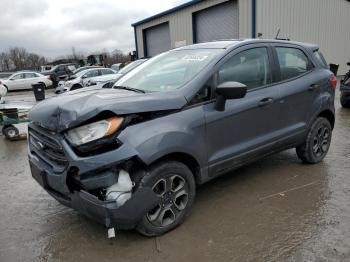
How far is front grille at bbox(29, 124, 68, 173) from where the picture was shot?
9.86 ft

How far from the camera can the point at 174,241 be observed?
10.5 ft

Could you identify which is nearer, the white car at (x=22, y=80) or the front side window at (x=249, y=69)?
the front side window at (x=249, y=69)

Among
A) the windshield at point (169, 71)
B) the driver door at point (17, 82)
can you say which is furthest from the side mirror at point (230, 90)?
the driver door at point (17, 82)

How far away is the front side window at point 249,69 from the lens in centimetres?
375

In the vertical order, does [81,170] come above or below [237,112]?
below

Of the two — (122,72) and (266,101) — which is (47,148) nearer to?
(266,101)

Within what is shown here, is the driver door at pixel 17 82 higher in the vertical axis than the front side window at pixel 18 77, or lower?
lower

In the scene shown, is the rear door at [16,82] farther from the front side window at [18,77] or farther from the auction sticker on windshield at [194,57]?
the auction sticker on windshield at [194,57]

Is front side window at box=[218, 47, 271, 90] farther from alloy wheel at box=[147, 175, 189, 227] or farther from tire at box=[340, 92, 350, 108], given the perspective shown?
tire at box=[340, 92, 350, 108]

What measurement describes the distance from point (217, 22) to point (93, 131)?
717 inches

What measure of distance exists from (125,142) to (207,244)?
3.86ft

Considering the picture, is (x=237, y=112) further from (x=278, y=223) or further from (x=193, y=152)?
(x=278, y=223)

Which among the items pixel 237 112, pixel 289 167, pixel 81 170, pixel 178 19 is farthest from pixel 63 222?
pixel 178 19

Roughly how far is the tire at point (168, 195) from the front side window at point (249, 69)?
3.52 feet
